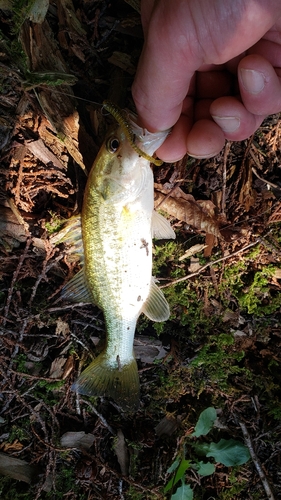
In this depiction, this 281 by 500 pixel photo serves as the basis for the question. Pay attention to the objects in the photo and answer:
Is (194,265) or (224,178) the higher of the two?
(224,178)

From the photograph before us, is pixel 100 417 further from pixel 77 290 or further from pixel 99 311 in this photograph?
pixel 77 290

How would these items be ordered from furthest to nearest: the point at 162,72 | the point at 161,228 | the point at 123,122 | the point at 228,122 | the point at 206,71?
the point at 161,228 < the point at 206,71 < the point at 228,122 < the point at 123,122 < the point at 162,72

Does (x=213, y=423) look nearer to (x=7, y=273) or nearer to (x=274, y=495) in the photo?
(x=274, y=495)

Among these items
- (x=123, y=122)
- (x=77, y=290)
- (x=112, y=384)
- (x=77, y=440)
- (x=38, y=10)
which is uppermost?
(x=38, y=10)

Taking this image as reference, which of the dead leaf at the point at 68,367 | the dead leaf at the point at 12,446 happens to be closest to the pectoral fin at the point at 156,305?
the dead leaf at the point at 68,367

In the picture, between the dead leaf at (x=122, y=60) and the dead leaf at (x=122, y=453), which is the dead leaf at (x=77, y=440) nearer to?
the dead leaf at (x=122, y=453)

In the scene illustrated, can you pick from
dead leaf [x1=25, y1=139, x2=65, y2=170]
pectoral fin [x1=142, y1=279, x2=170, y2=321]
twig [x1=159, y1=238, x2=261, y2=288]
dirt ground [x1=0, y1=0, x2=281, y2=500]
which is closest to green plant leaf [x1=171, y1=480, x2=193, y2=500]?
dirt ground [x1=0, y1=0, x2=281, y2=500]

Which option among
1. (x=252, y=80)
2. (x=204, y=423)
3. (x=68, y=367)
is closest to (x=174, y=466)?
(x=204, y=423)
